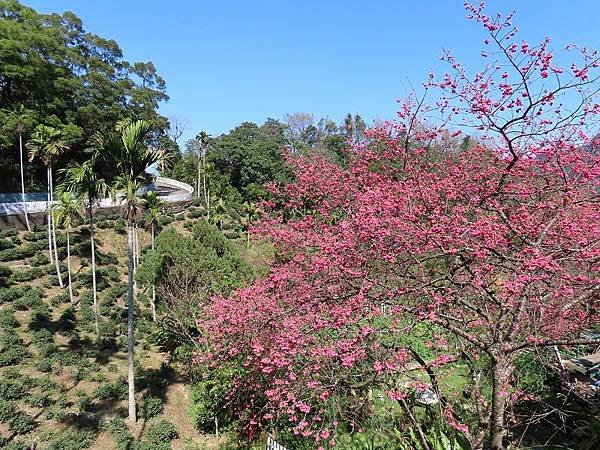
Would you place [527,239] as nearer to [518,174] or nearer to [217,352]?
[518,174]

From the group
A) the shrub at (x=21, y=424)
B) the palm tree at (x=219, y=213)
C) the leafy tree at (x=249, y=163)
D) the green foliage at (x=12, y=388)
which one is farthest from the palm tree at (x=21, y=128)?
the leafy tree at (x=249, y=163)

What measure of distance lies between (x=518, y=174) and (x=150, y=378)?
1277 cm

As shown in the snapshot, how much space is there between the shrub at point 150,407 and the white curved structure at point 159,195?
593cm

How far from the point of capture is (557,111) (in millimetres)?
4992

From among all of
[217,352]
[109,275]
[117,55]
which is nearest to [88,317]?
[109,275]

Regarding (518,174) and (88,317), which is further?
(88,317)

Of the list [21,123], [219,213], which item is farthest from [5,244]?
[219,213]

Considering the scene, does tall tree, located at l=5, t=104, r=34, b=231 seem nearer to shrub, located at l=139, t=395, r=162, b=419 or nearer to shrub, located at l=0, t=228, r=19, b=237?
shrub, located at l=0, t=228, r=19, b=237

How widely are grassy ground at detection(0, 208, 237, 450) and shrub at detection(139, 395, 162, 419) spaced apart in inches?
1.2

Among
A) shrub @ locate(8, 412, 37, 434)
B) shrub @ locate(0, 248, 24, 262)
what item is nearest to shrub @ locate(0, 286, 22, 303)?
shrub @ locate(0, 248, 24, 262)

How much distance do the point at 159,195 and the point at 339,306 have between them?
113 ft

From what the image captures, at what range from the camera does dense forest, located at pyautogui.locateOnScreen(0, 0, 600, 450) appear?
17.1 feet

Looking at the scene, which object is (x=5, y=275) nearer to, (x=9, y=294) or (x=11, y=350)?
(x=9, y=294)

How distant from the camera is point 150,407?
11609 millimetres
